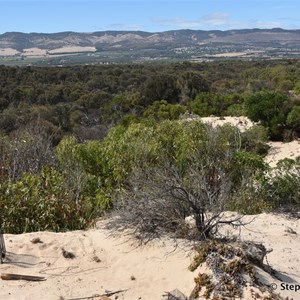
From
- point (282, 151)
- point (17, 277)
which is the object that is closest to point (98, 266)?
point (17, 277)

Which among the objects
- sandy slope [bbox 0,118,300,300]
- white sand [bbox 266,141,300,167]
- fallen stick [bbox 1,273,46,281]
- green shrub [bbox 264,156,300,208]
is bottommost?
white sand [bbox 266,141,300,167]

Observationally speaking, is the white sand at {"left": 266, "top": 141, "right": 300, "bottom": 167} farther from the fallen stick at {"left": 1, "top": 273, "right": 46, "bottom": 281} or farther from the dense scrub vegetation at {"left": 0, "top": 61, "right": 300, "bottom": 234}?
the fallen stick at {"left": 1, "top": 273, "right": 46, "bottom": 281}

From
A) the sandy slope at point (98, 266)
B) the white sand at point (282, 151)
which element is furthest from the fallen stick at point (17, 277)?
the white sand at point (282, 151)

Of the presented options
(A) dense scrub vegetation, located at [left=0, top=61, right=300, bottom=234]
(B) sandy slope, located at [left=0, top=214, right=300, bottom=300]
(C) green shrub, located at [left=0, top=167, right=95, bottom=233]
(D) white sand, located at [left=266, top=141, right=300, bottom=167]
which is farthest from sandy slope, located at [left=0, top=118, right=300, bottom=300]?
(D) white sand, located at [left=266, top=141, right=300, bottom=167]

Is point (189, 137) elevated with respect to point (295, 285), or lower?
elevated

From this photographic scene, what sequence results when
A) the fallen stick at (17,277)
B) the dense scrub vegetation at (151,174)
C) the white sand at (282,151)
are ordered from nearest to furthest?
the fallen stick at (17,277) < the dense scrub vegetation at (151,174) < the white sand at (282,151)

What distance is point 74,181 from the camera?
1015 cm

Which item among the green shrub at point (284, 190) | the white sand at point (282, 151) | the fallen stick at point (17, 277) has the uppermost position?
the fallen stick at point (17, 277)

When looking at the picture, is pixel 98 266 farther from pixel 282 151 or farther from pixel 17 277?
pixel 282 151

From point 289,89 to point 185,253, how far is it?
30616mm

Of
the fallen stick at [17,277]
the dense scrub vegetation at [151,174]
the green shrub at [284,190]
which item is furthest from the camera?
the green shrub at [284,190]

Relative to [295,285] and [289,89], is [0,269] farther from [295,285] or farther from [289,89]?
[289,89]

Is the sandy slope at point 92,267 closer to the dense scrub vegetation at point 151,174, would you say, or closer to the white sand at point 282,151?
the dense scrub vegetation at point 151,174

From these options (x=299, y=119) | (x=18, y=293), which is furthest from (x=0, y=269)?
(x=299, y=119)
